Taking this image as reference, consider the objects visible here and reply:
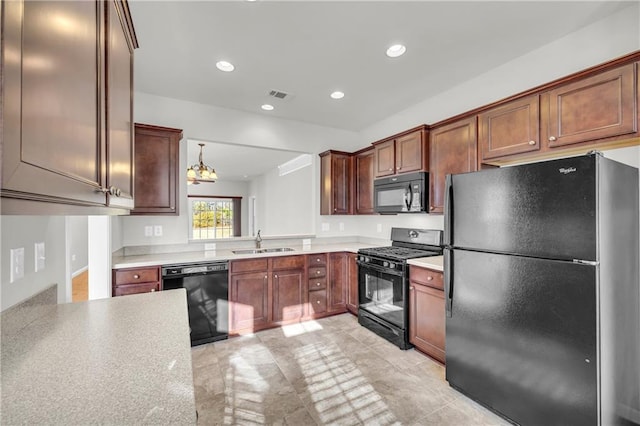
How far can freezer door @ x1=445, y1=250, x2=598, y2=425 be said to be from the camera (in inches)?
58.9

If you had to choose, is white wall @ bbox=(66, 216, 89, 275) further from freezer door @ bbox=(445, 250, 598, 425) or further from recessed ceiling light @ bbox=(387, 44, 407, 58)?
freezer door @ bbox=(445, 250, 598, 425)

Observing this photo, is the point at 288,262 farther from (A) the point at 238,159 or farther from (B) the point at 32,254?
(A) the point at 238,159

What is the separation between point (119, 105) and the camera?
118 cm

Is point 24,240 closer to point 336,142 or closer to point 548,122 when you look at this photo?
point 548,122

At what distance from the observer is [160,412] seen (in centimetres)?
67

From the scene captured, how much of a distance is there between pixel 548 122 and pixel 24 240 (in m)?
3.13

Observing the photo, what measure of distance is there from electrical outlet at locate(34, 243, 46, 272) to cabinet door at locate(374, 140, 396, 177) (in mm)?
3098

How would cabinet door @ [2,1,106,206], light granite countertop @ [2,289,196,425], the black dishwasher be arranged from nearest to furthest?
cabinet door @ [2,1,106,206]
light granite countertop @ [2,289,196,425]
the black dishwasher

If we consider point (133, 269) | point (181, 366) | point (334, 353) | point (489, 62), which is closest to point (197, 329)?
point (133, 269)

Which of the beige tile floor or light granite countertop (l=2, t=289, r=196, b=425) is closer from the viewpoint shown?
light granite countertop (l=2, t=289, r=196, b=425)

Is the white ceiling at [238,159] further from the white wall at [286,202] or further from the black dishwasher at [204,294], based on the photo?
the black dishwasher at [204,294]

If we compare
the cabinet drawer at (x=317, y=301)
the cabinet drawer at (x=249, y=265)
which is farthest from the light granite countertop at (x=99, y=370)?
the cabinet drawer at (x=317, y=301)

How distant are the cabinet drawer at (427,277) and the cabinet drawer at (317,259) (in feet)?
3.96

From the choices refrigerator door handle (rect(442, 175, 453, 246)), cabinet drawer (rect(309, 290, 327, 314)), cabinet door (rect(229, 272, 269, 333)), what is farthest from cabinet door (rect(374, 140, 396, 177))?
Answer: cabinet door (rect(229, 272, 269, 333))
